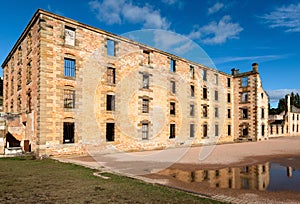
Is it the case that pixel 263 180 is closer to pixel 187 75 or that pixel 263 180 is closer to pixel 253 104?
pixel 187 75

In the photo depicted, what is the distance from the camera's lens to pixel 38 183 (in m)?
9.12

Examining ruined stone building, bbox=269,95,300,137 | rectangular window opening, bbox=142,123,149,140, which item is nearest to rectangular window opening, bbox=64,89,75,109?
rectangular window opening, bbox=142,123,149,140

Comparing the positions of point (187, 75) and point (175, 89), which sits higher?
point (187, 75)

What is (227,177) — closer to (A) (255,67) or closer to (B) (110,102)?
(B) (110,102)

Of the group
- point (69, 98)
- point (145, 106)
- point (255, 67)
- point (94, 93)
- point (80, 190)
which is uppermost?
point (255, 67)

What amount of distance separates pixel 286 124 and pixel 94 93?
A: 168ft

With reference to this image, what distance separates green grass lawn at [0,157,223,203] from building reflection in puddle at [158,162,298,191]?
8.91ft

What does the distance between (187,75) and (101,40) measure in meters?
13.5

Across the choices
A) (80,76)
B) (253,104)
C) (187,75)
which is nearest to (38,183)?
(80,76)

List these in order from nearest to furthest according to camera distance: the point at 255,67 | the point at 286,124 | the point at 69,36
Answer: the point at 69,36
the point at 255,67
the point at 286,124

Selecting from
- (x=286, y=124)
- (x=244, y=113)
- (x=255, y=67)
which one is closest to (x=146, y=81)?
(x=244, y=113)

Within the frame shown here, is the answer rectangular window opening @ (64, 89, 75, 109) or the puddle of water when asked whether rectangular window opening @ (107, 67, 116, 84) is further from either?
the puddle of water

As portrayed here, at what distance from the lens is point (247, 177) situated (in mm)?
11391

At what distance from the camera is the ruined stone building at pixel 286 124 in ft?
168
